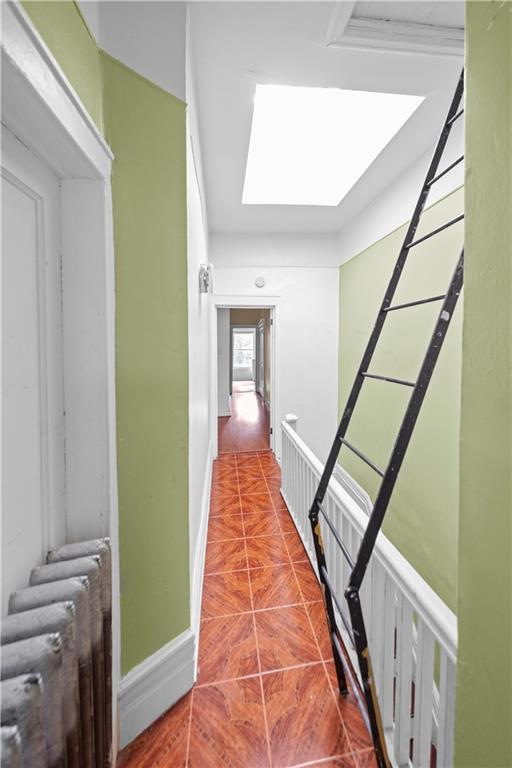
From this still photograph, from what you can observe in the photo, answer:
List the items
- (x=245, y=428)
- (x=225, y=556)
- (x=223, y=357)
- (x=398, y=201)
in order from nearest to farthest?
(x=225, y=556) → (x=398, y=201) → (x=245, y=428) → (x=223, y=357)

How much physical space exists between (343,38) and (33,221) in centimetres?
158

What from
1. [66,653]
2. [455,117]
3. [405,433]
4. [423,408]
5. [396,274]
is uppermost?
[455,117]

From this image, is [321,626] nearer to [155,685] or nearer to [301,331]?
[155,685]

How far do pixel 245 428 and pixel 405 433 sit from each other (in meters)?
4.87

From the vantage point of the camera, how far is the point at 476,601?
675mm

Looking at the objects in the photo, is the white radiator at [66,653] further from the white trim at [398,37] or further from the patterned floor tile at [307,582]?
the white trim at [398,37]

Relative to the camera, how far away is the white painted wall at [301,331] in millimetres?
3973

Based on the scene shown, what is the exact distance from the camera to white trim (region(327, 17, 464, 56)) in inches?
54.7

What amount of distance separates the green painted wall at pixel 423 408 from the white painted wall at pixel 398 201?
3.8 inches

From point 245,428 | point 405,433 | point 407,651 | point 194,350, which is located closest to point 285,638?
point 407,651

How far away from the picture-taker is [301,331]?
414cm

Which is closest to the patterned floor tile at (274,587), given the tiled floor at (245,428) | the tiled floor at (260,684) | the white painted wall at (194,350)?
the tiled floor at (260,684)

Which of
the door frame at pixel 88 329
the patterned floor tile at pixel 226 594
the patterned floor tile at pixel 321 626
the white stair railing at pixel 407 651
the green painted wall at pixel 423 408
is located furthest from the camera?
the green painted wall at pixel 423 408

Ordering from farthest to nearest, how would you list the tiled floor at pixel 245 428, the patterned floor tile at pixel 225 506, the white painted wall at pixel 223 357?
1. the white painted wall at pixel 223 357
2. the tiled floor at pixel 245 428
3. the patterned floor tile at pixel 225 506
